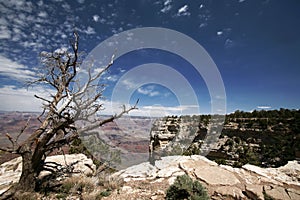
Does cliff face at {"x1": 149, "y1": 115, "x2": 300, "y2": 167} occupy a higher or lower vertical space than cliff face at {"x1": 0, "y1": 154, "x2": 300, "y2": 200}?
lower

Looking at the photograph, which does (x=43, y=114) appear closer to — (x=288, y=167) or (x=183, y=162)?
(x=183, y=162)

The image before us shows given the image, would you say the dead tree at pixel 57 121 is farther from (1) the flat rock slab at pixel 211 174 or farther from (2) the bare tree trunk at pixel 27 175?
(1) the flat rock slab at pixel 211 174

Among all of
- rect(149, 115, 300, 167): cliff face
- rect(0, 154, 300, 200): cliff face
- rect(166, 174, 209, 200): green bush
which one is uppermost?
rect(166, 174, 209, 200): green bush

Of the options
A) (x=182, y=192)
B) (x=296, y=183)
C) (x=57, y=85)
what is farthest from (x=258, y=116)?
(x=57, y=85)

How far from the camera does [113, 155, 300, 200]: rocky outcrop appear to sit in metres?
5.53

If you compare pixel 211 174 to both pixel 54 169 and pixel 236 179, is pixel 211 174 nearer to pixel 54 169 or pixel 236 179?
pixel 236 179

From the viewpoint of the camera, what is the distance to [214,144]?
33.7m

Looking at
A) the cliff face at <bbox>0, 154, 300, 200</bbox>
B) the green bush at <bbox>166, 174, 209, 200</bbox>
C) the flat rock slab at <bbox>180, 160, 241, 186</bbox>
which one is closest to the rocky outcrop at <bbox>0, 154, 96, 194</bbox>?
the cliff face at <bbox>0, 154, 300, 200</bbox>

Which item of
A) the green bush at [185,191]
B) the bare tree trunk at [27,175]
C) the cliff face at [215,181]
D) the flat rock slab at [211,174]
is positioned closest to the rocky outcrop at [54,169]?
the cliff face at [215,181]

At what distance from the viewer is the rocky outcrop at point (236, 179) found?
18.1 ft

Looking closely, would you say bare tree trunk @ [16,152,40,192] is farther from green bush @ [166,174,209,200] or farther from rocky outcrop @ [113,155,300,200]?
green bush @ [166,174,209,200]

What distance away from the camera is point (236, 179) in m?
6.71

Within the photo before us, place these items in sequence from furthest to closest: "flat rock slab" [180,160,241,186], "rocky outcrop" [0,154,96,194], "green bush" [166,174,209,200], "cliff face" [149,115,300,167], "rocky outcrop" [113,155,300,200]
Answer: "cliff face" [149,115,300,167] → "rocky outcrop" [0,154,96,194] → "flat rock slab" [180,160,241,186] → "rocky outcrop" [113,155,300,200] → "green bush" [166,174,209,200]

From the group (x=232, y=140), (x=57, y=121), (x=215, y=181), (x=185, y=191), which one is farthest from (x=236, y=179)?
(x=232, y=140)
